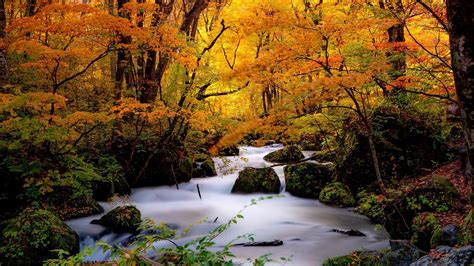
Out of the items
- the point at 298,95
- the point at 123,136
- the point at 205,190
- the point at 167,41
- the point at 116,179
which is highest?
the point at 167,41

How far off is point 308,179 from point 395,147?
3275mm

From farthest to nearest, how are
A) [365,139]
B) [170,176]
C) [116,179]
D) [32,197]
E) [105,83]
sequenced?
[170,176] < [105,83] < [116,179] < [365,139] < [32,197]

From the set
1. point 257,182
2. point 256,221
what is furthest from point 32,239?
point 257,182

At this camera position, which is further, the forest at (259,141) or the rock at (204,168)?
the rock at (204,168)

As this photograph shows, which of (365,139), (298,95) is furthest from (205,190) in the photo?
(298,95)

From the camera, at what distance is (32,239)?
614cm

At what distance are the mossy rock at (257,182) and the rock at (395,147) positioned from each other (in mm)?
2906

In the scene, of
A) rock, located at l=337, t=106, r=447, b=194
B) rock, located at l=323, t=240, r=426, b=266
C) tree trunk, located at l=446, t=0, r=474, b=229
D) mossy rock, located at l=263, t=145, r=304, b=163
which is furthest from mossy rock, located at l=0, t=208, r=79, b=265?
mossy rock, located at l=263, t=145, r=304, b=163

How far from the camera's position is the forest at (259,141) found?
232 inches

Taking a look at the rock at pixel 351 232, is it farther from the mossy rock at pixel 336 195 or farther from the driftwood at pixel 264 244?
the mossy rock at pixel 336 195

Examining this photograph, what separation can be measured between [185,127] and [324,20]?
8.15 m

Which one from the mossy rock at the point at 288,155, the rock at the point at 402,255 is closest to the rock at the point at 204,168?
the mossy rock at the point at 288,155

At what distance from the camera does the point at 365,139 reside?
33.6ft

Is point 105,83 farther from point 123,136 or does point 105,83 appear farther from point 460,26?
Answer: point 460,26
